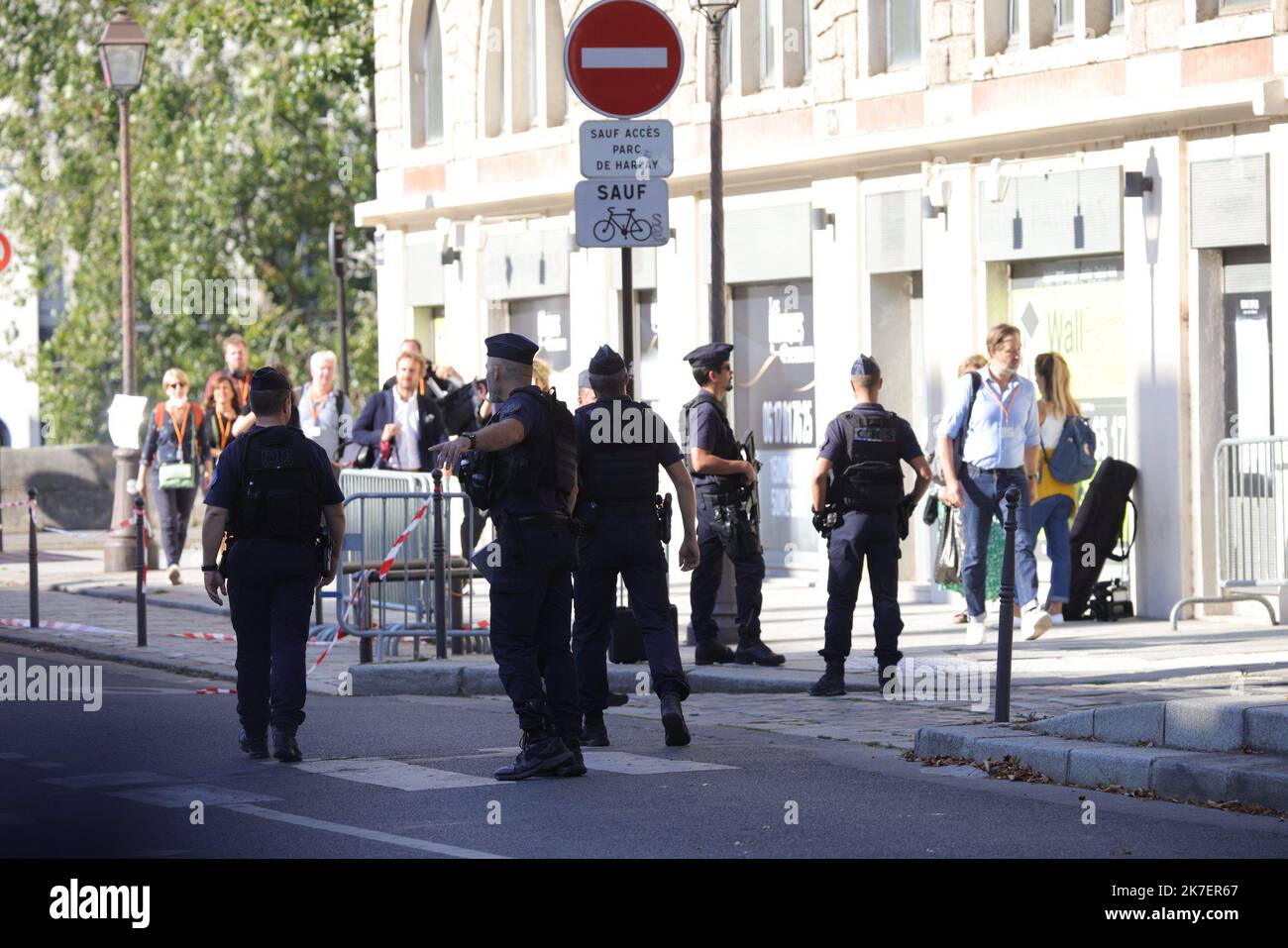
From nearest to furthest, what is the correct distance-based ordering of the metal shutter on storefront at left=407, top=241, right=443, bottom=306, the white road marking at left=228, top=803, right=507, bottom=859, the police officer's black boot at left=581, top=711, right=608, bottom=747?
1. the white road marking at left=228, top=803, right=507, bottom=859
2. the police officer's black boot at left=581, top=711, right=608, bottom=747
3. the metal shutter on storefront at left=407, top=241, right=443, bottom=306

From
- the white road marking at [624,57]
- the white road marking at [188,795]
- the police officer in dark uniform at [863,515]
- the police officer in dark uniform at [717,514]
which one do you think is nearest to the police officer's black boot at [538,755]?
the white road marking at [188,795]

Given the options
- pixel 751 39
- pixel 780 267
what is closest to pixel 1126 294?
pixel 780 267

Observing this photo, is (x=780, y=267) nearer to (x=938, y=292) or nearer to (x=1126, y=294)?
(x=938, y=292)

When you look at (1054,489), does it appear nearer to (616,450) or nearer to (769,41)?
(616,450)

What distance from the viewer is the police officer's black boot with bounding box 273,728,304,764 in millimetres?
11117

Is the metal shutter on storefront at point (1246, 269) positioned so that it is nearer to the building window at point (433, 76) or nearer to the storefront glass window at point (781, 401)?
the storefront glass window at point (781, 401)

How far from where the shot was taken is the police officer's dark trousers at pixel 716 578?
14547 mm

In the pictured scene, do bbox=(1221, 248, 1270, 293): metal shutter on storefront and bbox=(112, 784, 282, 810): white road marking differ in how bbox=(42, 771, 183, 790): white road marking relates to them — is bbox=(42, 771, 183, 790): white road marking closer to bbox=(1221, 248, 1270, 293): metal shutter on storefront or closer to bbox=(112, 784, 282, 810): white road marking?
bbox=(112, 784, 282, 810): white road marking

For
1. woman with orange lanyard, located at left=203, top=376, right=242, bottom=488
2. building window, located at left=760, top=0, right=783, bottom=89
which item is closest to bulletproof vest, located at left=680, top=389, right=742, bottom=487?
woman with orange lanyard, located at left=203, top=376, right=242, bottom=488

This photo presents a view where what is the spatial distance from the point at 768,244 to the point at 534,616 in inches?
453

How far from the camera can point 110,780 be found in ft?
34.3

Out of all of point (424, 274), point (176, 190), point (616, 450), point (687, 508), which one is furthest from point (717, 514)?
point (176, 190)

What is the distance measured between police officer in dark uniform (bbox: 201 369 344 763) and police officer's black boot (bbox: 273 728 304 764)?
18 centimetres

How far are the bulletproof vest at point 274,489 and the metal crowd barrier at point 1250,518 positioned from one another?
22.3ft
